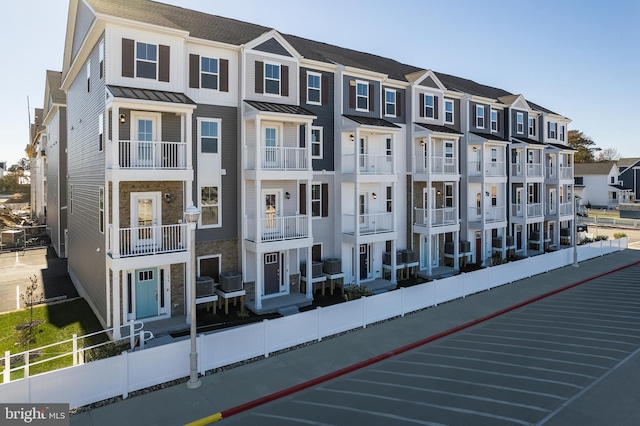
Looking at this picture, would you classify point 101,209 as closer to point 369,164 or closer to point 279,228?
point 279,228

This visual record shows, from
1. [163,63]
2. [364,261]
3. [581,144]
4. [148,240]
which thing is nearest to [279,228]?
[148,240]

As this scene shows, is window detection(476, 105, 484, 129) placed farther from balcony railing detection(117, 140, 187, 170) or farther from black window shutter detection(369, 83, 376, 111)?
balcony railing detection(117, 140, 187, 170)

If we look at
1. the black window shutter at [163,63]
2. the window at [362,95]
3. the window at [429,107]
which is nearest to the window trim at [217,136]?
the black window shutter at [163,63]

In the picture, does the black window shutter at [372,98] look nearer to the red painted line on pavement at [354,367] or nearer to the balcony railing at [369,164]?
the balcony railing at [369,164]

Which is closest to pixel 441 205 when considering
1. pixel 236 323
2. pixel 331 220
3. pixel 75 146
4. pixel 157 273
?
pixel 331 220

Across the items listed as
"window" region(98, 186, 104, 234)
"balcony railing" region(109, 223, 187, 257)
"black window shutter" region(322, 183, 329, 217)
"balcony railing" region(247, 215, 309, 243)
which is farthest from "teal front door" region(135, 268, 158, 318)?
"black window shutter" region(322, 183, 329, 217)

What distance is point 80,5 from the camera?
1812 cm

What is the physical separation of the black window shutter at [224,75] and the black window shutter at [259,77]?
1.35 meters

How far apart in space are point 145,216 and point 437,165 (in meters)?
17.4

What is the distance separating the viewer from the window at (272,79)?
59.8ft

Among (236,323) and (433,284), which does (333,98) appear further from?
(236,323)

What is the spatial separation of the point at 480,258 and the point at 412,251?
7731 mm

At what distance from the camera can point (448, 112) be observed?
26.7 meters

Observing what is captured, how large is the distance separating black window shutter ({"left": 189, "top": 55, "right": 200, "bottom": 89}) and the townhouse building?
0.18ft
